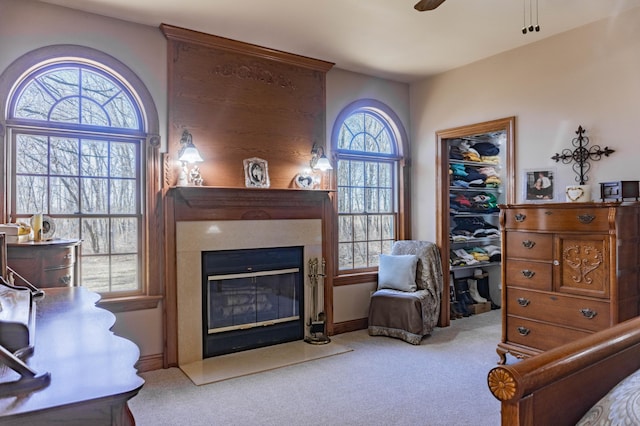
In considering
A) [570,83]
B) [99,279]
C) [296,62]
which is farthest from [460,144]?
[99,279]

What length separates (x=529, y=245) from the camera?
3.49 meters

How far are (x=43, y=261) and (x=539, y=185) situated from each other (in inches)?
157

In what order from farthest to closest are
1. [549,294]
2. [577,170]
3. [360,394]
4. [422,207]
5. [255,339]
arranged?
[422,207]
[255,339]
[577,170]
[549,294]
[360,394]

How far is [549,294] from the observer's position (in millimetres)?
3361

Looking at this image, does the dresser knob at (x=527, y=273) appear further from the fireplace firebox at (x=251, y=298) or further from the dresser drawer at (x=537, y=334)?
the fireplace firebox at (x=251, y=298)

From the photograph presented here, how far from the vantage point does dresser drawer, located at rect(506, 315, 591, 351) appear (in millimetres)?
3254

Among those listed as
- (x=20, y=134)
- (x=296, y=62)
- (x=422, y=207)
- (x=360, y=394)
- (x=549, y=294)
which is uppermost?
(x=296, y=62)

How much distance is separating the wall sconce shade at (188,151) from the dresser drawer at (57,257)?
1.13 m

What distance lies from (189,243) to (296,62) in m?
2.08

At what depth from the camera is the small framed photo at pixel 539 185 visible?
3.84 metres

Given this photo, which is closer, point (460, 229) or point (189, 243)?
point (189, 243)

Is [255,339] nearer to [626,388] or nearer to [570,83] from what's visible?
[626,388]

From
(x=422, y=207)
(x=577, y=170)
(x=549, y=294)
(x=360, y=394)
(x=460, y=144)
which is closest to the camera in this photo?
(x=360, y=394)

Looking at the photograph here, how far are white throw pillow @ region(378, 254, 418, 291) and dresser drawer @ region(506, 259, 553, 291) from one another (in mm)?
1111
